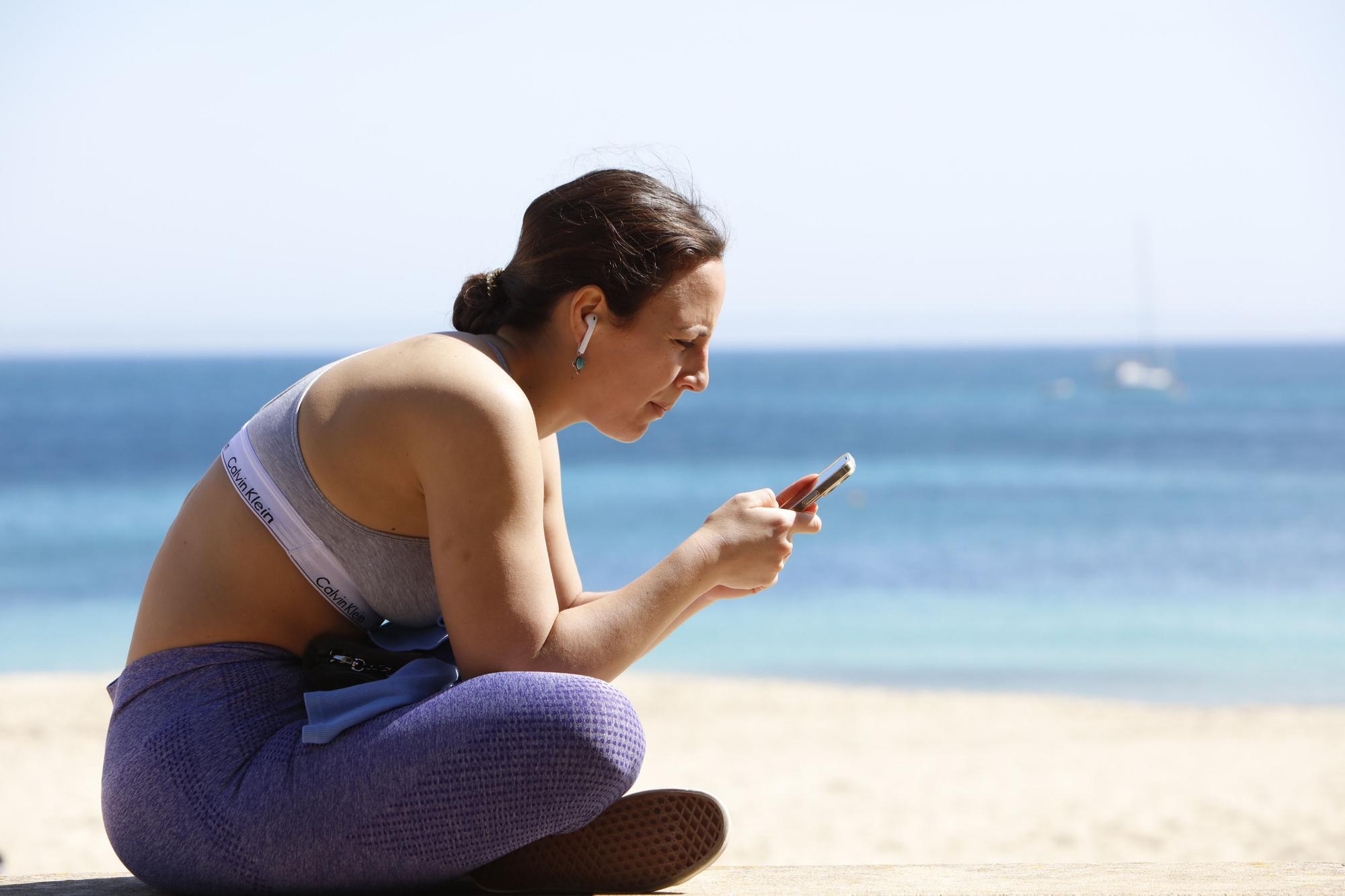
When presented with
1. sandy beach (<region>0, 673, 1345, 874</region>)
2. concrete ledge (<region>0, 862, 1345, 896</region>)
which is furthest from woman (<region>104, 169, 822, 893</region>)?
sandy beach (<region>0, 673, 1345, 874</region>)

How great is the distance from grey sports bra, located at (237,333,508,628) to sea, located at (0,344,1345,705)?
874cm

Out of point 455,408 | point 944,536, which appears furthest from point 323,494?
point 944,536

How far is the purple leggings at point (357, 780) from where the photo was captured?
1.60 meters

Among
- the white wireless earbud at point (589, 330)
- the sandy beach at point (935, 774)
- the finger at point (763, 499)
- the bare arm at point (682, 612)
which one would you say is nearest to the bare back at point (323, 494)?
the white wireless earbud at point (589, 330)

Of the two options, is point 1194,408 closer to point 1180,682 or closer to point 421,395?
point 1180,682

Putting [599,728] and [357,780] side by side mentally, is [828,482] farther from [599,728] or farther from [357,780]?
[357,780]

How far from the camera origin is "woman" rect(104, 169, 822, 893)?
161 centimetres

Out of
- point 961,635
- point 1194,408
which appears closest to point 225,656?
point 961,635

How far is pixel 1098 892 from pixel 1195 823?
4414mm

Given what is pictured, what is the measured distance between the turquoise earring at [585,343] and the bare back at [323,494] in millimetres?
255

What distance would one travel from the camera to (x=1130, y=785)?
6.53 m

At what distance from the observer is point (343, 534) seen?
1.72 meters

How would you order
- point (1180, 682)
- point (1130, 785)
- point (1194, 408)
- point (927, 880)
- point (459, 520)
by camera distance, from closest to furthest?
point (459, 520), point (927, 880), point (1130, 785), point (1180, 682), point (1194, 408)

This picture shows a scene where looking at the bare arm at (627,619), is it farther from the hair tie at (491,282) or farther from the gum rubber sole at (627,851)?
the hair tie at (491,282)
